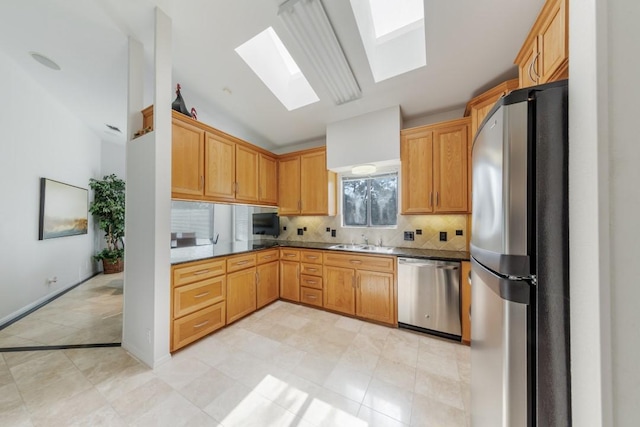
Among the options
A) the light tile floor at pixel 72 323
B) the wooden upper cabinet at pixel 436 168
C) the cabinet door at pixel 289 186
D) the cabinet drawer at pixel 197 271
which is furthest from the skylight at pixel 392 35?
the light tile floor at pixel 72 323

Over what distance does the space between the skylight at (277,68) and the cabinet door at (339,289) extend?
243cm

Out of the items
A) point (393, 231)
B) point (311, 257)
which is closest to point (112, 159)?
point (311, 257)

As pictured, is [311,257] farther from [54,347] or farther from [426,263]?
[54,347]

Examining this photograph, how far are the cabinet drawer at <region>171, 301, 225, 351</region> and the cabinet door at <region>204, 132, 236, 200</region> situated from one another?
137cm

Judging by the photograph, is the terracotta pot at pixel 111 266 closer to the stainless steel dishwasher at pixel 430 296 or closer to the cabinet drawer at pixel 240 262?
the cabinet drawer at pixel 240 262

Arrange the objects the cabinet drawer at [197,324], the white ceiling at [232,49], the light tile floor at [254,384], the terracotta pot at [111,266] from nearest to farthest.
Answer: the light tile floor at [254,384] → the white ceiling at [232,49] → the cabinet drawer at [197,324] → the terracotta pot at [111,266]

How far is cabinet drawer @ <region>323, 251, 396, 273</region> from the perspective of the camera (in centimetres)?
265

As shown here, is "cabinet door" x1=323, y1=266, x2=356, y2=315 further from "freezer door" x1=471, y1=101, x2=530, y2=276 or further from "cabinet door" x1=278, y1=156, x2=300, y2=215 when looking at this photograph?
"freezer door" x1=471, y1=101, x2=530, y2=276

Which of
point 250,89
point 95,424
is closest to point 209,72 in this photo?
point 250,89

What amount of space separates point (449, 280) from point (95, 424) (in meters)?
3.09

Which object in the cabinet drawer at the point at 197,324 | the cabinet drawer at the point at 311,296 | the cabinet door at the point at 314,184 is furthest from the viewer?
the cabinet door at the point at 314,184

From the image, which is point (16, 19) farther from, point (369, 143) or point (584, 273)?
point (584, 273)

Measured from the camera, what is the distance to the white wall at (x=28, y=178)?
265cm

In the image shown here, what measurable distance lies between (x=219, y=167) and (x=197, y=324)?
6.15 ft
